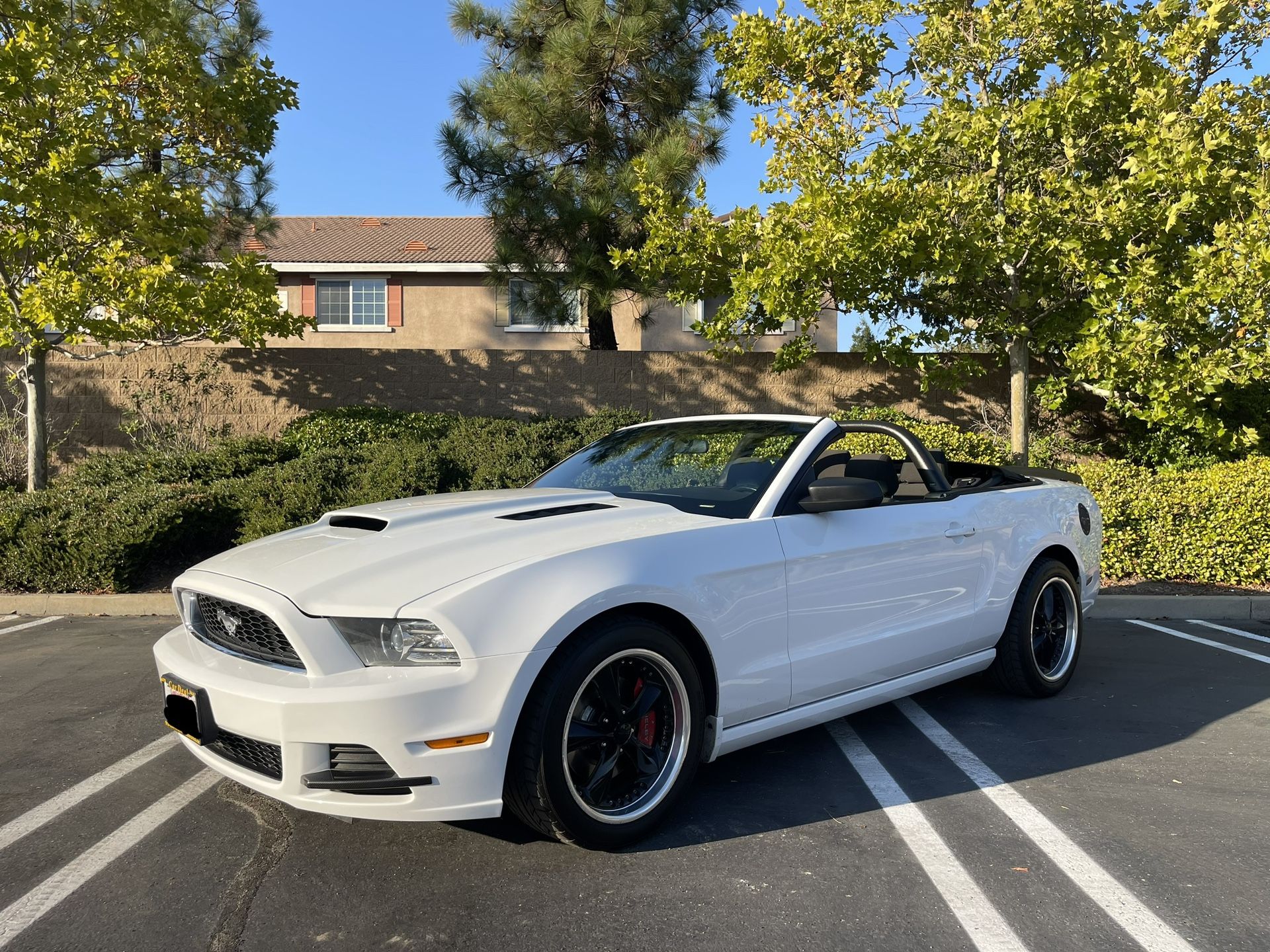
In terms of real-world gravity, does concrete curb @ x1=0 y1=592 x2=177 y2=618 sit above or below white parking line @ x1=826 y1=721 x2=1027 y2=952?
above

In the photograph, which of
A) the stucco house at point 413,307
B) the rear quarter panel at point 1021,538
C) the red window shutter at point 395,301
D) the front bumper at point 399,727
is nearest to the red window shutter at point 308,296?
the stucco house at point 413,307

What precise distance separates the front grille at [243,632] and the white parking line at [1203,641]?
19.3 ft

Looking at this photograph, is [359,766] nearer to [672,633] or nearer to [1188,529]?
[672,633]

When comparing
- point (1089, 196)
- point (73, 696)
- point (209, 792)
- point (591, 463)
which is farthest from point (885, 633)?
point (1089, 196)

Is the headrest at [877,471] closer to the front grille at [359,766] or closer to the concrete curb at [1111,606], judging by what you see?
the front grille at [359,766]

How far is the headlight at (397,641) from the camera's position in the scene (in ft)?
9.53

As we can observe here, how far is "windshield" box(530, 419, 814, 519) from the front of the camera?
399 centimetres

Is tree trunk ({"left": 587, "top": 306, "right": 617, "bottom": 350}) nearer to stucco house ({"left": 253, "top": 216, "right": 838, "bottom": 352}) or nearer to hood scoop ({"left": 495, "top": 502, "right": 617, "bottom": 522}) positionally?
stucco house ({"left": 253, "top": 216, "right": 838, "bottom": 352})

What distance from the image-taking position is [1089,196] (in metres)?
9.76

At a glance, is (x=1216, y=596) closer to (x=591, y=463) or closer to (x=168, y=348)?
(x=591, y=463)

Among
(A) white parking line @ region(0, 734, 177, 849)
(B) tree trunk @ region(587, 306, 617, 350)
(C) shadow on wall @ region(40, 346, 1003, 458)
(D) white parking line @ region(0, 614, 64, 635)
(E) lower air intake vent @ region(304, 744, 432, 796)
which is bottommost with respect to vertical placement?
(A) white parking line @ region(0, 734, 177, 849)

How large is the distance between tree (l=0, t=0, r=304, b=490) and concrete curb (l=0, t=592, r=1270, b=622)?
3030 millimetres

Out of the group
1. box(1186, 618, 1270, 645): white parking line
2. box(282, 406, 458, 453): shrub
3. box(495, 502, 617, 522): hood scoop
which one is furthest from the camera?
box(282, 406, 458, 453): shrub

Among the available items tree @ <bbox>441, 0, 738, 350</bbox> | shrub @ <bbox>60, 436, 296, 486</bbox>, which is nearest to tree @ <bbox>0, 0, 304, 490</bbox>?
shrub @ <bbox>60, 436, 296, 486</bbox>
